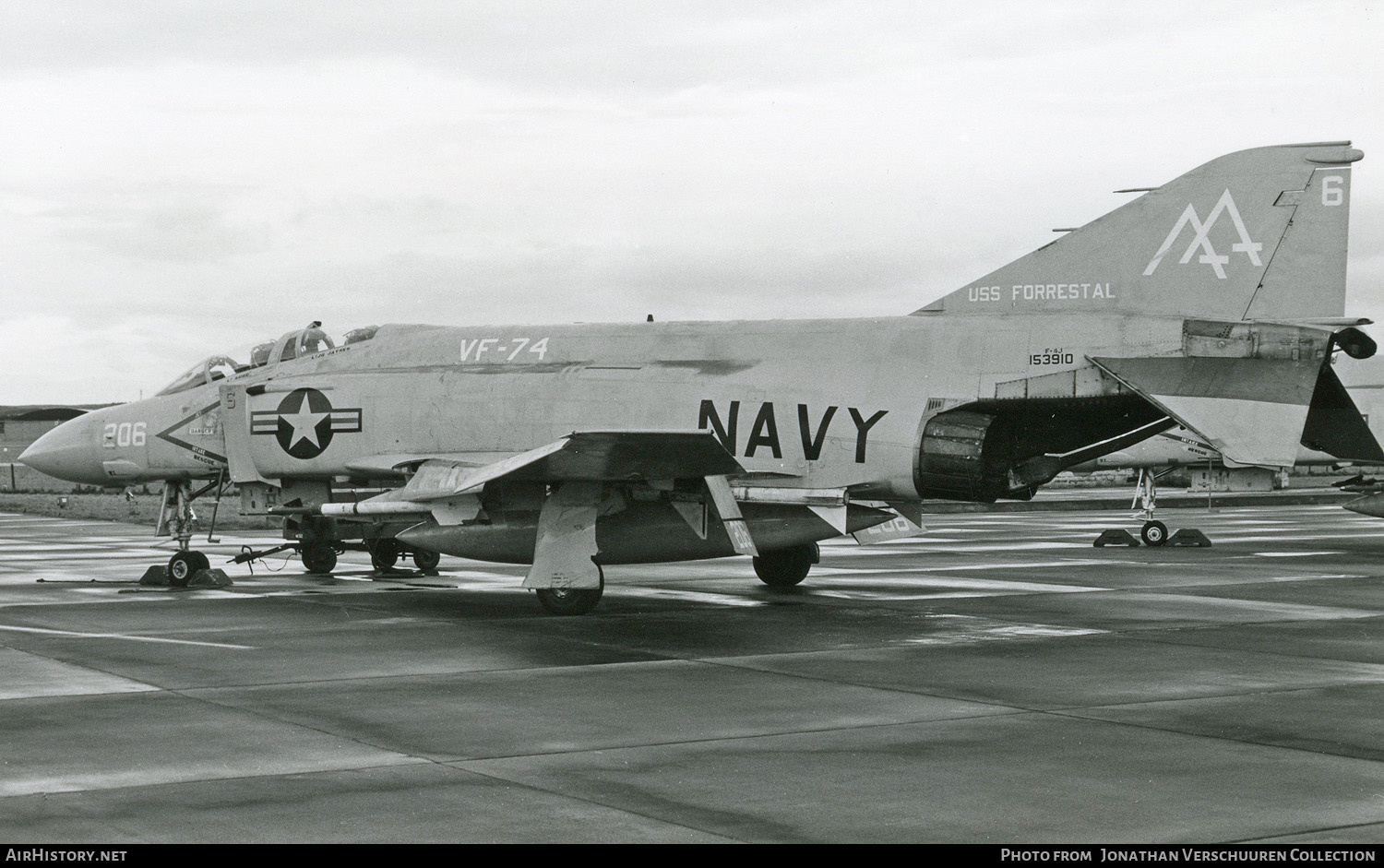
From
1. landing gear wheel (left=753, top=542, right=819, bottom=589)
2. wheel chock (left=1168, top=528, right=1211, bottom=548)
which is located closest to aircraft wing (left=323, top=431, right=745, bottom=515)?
landing gear wheel (left=753, top=542, right=819, bottom=589)

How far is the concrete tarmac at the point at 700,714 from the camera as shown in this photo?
19.8 feet

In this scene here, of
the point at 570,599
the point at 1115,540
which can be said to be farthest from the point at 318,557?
the point at 1115,540

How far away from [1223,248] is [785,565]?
21.3 ft

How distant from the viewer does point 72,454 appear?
19.0 metres

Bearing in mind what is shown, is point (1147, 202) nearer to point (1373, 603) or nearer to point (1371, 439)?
point (1371, 439)

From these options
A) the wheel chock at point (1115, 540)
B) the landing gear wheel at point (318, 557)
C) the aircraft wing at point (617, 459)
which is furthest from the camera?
the wheel chock at point (1115, 540)

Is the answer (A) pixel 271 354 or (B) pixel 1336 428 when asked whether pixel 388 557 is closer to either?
(A) pixel 271 354

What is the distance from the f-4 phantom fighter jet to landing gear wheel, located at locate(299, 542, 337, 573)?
3.43 m

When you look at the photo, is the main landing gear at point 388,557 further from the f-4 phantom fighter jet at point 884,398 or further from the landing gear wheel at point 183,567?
the f-4 phantom fighter jet at point 884,398

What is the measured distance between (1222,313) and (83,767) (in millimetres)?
11333

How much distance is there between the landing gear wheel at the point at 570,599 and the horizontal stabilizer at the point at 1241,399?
5892 millimetres

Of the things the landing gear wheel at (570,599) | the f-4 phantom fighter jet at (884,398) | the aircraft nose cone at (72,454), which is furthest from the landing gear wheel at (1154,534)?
the aircraft nose cone at (72,454)
